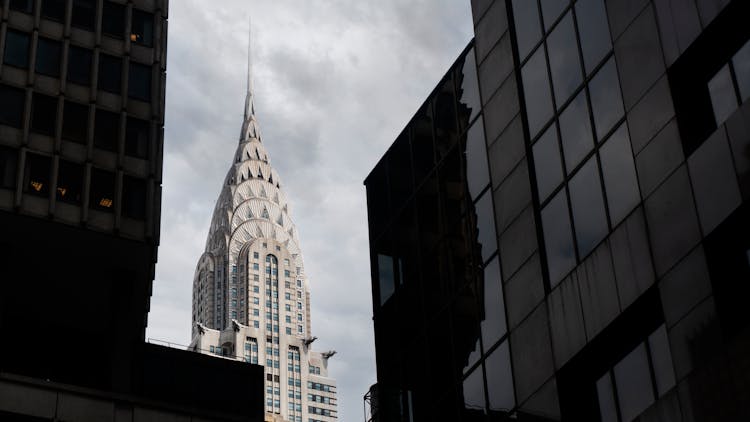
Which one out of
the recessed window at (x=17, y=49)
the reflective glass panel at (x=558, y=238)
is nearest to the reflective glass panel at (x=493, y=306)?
the reflective glass panel at (x=558, y=238)

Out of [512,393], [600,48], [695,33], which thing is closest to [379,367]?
[512,393]

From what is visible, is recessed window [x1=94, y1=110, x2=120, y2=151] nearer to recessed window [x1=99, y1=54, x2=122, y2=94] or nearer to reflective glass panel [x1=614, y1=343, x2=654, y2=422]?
recessed window [x1=99, y1=54, x2=122, y2=94]

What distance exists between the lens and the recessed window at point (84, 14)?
2285 inches

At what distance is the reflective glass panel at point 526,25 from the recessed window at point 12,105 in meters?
25.6

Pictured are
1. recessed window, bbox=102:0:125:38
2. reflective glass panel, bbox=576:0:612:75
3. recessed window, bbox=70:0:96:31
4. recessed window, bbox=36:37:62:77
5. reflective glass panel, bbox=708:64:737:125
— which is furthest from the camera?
recessed window, bbox=102:0:125:38

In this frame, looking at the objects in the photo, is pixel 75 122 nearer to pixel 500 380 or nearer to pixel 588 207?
pixel 500 380

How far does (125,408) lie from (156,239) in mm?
8736

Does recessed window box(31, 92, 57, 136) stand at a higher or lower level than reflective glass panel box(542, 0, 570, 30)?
higher

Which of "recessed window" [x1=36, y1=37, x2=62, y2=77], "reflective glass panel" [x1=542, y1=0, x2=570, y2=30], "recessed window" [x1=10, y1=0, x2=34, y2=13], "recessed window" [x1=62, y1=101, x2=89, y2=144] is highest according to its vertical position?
"recessed window" [x1=10, y1=0, x2=34, y2=13]

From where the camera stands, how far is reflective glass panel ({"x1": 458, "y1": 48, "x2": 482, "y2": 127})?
133ft

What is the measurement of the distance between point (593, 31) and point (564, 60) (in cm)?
176

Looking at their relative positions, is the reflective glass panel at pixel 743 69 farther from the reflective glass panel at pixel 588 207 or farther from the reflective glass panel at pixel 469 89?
the reflective glass panel at pixel 469 89

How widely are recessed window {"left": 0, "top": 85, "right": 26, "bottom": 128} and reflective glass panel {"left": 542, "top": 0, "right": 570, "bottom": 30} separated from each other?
27.3 meters

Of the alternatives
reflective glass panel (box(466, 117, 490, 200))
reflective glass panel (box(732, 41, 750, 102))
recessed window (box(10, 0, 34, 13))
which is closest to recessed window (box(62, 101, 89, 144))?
recessed window (box(10, 0, 34, 13))
